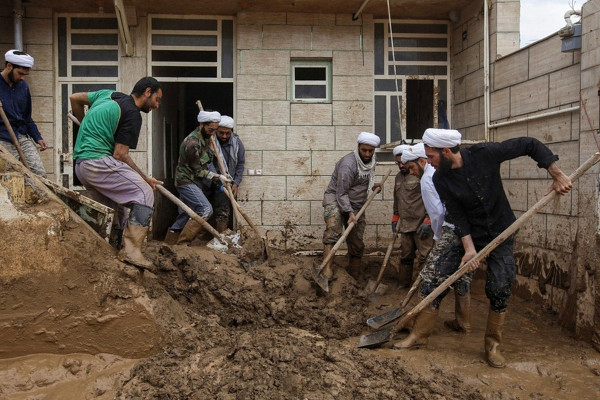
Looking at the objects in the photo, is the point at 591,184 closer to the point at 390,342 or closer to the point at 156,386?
the point at 390,342

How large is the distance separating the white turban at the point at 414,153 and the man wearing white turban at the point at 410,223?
4 centimetres

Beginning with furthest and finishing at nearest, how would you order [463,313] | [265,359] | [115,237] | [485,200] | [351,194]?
[351,194]
[463,313]
[115,237]
[485,200]
[265,359]

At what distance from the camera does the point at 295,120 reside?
7.57 meters

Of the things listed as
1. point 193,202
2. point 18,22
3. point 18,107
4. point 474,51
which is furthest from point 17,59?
point 474,51

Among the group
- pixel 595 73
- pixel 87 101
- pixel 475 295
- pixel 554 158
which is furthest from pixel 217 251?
pixel 595 73

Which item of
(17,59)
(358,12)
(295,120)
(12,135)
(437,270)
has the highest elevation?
(358,12)

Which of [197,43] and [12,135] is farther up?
[197,43]

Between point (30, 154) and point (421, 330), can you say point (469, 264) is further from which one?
point (30, 154)

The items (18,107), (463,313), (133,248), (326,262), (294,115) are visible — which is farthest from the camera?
(294,115)

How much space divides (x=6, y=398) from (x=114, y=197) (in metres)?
1.65

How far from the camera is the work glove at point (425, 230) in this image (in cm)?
597

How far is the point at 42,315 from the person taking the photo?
3.91 m

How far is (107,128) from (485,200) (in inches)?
120

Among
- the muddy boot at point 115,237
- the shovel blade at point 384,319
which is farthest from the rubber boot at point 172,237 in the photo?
the shovel blade at point 384,319
